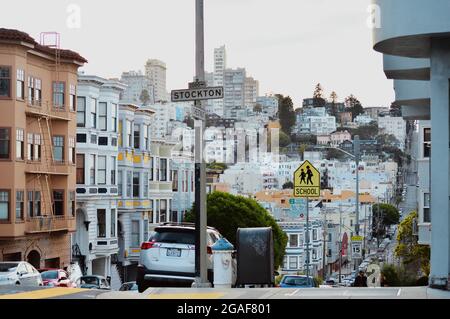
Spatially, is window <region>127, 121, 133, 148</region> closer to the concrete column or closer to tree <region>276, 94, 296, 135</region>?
tree <region>276, 94, 296, 135</region>

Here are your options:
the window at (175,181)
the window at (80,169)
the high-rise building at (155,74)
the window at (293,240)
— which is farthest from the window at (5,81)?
the window at (293,240)

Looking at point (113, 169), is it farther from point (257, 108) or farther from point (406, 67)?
point (406, 67)

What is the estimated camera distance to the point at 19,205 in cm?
4659

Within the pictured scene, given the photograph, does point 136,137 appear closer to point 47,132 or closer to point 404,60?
point 47,132

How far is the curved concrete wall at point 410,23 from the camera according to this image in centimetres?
1309

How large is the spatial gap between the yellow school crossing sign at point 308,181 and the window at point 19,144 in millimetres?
15123

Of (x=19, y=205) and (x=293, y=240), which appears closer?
(x=19, y=205)

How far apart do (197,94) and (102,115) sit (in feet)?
142

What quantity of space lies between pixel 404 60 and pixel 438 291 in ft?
20.1

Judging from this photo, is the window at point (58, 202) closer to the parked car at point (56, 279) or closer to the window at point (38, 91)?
the window at point (38, 91)

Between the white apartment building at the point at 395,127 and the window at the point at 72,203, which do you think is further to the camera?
the white apartment building at the point at 395,127

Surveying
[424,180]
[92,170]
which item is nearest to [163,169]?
[92,170]

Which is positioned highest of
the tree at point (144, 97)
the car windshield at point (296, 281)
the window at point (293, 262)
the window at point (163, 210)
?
the tree at point (144, 97)

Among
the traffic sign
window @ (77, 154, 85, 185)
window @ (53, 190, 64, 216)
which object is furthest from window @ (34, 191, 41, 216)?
the traffic sign
